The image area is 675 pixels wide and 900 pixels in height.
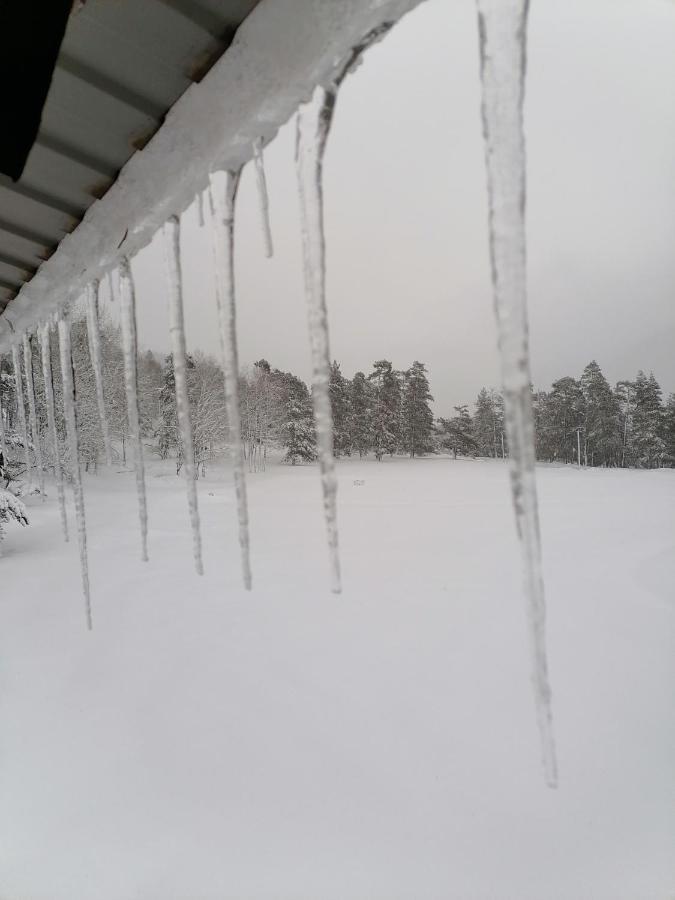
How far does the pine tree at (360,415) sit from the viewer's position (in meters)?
16.6

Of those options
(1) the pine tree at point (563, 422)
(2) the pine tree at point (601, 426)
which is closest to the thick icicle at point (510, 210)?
(2) the pine tree at point (601, 426)

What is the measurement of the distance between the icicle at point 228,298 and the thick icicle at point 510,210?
36 centimetres

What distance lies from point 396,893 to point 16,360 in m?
2.61

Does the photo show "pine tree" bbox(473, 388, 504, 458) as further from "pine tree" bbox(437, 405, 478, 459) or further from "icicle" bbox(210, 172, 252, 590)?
"icicle" bbox(210, 172, 252, 590)

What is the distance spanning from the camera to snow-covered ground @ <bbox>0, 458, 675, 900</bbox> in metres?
1.69

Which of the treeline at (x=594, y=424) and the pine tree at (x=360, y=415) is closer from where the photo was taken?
the treeline at (x=594, y=424)

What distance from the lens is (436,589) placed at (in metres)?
3.84

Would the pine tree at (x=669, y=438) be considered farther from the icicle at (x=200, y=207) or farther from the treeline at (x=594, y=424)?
the icicle at (x=200, y=207)

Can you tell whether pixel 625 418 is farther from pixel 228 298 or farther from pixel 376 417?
pixel 228 298

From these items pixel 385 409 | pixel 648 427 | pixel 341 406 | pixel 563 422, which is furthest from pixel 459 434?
pixel 648 427

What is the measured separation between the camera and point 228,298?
0.64m

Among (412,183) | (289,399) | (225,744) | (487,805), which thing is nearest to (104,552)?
(225,744)

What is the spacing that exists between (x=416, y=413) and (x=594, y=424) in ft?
22.8

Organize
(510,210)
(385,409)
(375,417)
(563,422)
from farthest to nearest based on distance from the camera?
(385,409), (375,417), (563,422), (510,210)
